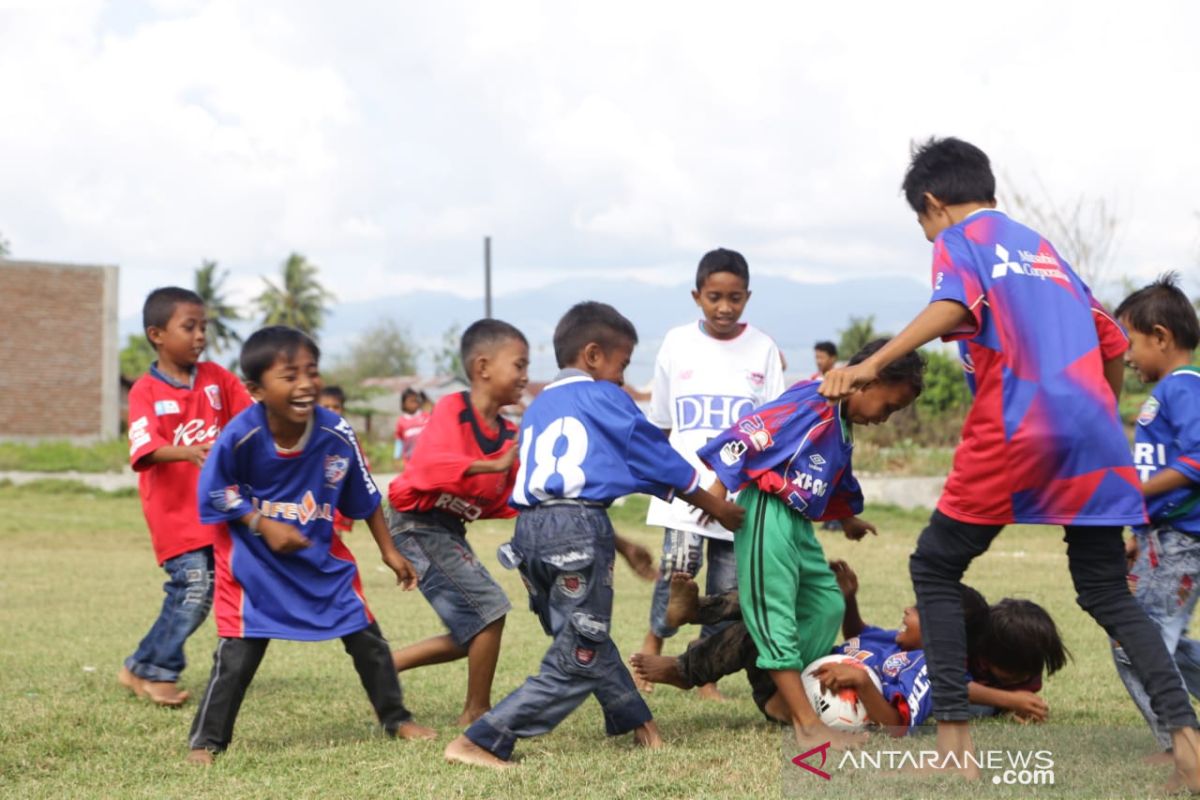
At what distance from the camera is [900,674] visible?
16.3 ft

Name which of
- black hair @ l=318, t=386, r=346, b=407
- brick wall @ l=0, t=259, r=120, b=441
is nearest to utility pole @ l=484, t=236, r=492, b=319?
brick wall @ l=0, t=259, r=120, b=441

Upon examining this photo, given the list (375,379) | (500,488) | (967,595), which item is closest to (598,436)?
(500,488)

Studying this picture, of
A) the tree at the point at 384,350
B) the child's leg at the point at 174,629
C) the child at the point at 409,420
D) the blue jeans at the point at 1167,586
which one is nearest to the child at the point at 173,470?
the child's leg at the point at 174,629

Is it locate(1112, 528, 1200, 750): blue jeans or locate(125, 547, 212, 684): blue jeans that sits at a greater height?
locate(1112, 528, 1200, 750): blue jeans

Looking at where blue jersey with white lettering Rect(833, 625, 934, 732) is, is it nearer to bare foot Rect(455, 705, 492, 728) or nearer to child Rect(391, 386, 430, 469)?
bare foot Rect(455, 705, 492, 728)

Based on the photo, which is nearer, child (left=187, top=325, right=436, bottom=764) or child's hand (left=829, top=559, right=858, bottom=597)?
child (left=187, top=325, right=436, bottom=764)

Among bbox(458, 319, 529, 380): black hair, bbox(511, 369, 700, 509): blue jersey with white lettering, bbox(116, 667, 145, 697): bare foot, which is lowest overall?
bbox(116, 667, 145, 697): bare foot

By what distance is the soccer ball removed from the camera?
4828mm

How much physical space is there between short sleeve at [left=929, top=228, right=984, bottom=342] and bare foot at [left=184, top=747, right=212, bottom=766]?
9.19 ft

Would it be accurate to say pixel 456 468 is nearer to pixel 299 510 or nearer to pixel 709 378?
pixel 299 510

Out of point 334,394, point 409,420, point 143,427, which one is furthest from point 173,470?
point 409,420

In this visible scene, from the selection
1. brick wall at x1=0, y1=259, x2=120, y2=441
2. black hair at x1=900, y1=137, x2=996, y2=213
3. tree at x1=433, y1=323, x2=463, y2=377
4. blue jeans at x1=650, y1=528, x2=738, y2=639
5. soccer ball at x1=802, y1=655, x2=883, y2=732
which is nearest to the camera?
black hair at x1=900, y1=137, x2=996, y2=213

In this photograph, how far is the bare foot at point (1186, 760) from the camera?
3.66m

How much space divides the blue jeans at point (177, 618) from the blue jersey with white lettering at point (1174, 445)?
155 inches
